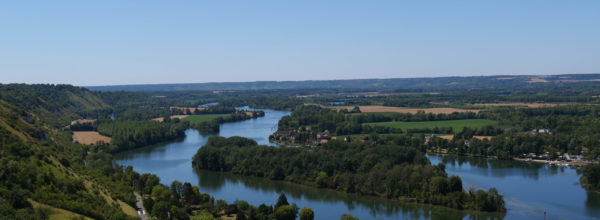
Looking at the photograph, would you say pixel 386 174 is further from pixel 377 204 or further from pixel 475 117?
pixel 475 117

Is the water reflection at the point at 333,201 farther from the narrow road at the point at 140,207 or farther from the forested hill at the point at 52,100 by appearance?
the forested hill at the point at 52,100

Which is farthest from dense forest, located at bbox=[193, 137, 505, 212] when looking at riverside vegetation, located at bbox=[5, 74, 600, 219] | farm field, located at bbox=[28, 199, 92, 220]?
farm field, located at bbox=[28, 199, 92, 220]

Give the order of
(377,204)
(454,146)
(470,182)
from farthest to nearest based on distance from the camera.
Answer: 1. (454,146)
2. (470,182)
3. (377,204)

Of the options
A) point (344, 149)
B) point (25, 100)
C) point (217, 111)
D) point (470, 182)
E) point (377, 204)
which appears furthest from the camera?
point (217, 111)

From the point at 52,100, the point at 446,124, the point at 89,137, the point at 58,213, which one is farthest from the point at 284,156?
the point at 52,100

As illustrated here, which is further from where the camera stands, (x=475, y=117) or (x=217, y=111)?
(x=217, y=111)

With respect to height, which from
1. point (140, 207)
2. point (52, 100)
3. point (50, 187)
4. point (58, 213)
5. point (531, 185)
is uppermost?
point (52, 100)

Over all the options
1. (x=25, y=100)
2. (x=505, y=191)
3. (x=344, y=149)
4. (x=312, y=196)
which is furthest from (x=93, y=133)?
(x=505, y=191)

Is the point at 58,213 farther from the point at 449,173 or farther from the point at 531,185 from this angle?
the point at 531,185
